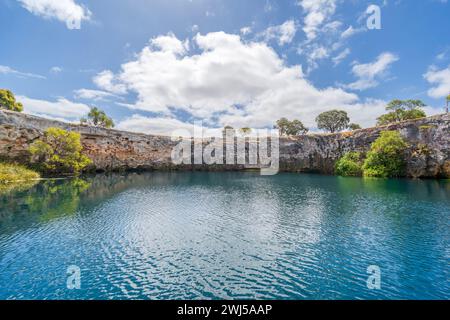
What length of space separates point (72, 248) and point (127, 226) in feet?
15.8

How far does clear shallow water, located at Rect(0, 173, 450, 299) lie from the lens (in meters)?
10.2

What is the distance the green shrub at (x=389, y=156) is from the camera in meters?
56.6

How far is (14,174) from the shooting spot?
43.8m

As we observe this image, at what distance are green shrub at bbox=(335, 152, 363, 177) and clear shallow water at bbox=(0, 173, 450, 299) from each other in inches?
1632

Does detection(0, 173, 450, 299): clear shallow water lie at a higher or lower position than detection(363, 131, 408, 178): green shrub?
lower

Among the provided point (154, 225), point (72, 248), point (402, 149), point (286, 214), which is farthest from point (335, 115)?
point (72, 248)

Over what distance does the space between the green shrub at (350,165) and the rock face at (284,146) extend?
8.26 feet

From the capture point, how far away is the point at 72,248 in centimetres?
1459

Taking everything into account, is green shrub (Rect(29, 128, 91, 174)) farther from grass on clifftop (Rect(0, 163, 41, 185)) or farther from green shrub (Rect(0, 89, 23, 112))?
green shrub (Rect(0, 89, 23, 112))

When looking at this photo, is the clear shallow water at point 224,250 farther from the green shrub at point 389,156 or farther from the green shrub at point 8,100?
the green shrub at point 8,100

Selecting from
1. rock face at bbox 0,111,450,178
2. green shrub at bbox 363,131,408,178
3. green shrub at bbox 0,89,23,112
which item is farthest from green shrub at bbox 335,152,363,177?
green shrub at bbox 0,89,23,112

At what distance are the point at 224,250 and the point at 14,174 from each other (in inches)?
2024

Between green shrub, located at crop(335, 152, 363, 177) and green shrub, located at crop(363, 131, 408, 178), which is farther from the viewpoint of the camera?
green shrub, located at crop(335, 152, 363, 177)
